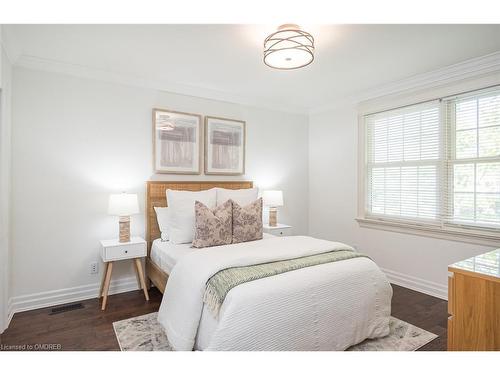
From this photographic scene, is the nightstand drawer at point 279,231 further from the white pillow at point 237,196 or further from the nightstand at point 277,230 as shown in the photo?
the white pillow at point 237,196

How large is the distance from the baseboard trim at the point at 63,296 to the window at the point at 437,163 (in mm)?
3206

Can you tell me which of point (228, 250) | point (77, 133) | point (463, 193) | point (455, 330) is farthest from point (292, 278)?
point (77, 133)

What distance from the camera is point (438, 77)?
3133 mm

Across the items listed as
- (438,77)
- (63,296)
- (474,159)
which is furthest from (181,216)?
(438,77)

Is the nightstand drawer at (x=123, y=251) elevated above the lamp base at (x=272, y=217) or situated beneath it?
situated beneath

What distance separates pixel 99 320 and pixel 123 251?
25.3 inches

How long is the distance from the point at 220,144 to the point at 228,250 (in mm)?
1884

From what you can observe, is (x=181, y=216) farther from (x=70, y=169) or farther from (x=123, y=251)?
(x=70, y=169)

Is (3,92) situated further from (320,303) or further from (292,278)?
(320,303)

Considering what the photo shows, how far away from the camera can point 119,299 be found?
3.05 metres

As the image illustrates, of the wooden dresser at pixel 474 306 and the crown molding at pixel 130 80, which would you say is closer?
the wooden dresser at pixel 474 306

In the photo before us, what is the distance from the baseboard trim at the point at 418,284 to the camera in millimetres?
3115

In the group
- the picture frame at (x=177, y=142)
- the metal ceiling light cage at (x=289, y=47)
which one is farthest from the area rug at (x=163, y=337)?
the metal ceiling light cage at (x=289, y=47)

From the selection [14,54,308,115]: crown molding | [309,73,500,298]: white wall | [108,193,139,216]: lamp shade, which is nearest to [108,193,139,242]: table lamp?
[108,193,139,216]: lamp shade
